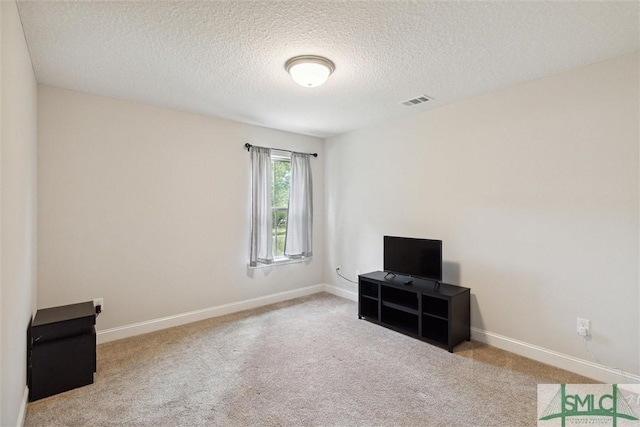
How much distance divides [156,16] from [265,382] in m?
2.59

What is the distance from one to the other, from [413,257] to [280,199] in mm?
2080

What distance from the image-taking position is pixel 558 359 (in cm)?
271

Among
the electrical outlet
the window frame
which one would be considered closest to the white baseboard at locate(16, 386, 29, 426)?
the window frame

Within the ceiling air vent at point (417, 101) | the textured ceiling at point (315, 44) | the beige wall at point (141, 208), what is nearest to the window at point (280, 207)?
the beige wall at point (141, 208)

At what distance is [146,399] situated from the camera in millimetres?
2275

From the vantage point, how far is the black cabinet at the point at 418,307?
3.08m

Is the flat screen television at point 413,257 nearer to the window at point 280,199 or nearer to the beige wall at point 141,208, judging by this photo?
the window at point 280,199

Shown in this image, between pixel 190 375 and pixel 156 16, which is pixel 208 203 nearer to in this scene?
pixel 190 375

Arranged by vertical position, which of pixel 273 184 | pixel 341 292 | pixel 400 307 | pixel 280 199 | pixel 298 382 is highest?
pixel 273 184

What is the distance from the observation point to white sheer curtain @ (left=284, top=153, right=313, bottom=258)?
15.5ft

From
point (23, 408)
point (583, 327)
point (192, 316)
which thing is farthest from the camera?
point (192, 316)

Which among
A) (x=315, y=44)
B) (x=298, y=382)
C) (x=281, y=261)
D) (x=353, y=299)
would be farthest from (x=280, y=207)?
(x=315, y=44)

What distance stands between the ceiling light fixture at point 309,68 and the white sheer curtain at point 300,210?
220cm

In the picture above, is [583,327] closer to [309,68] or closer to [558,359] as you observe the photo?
[558,359]
